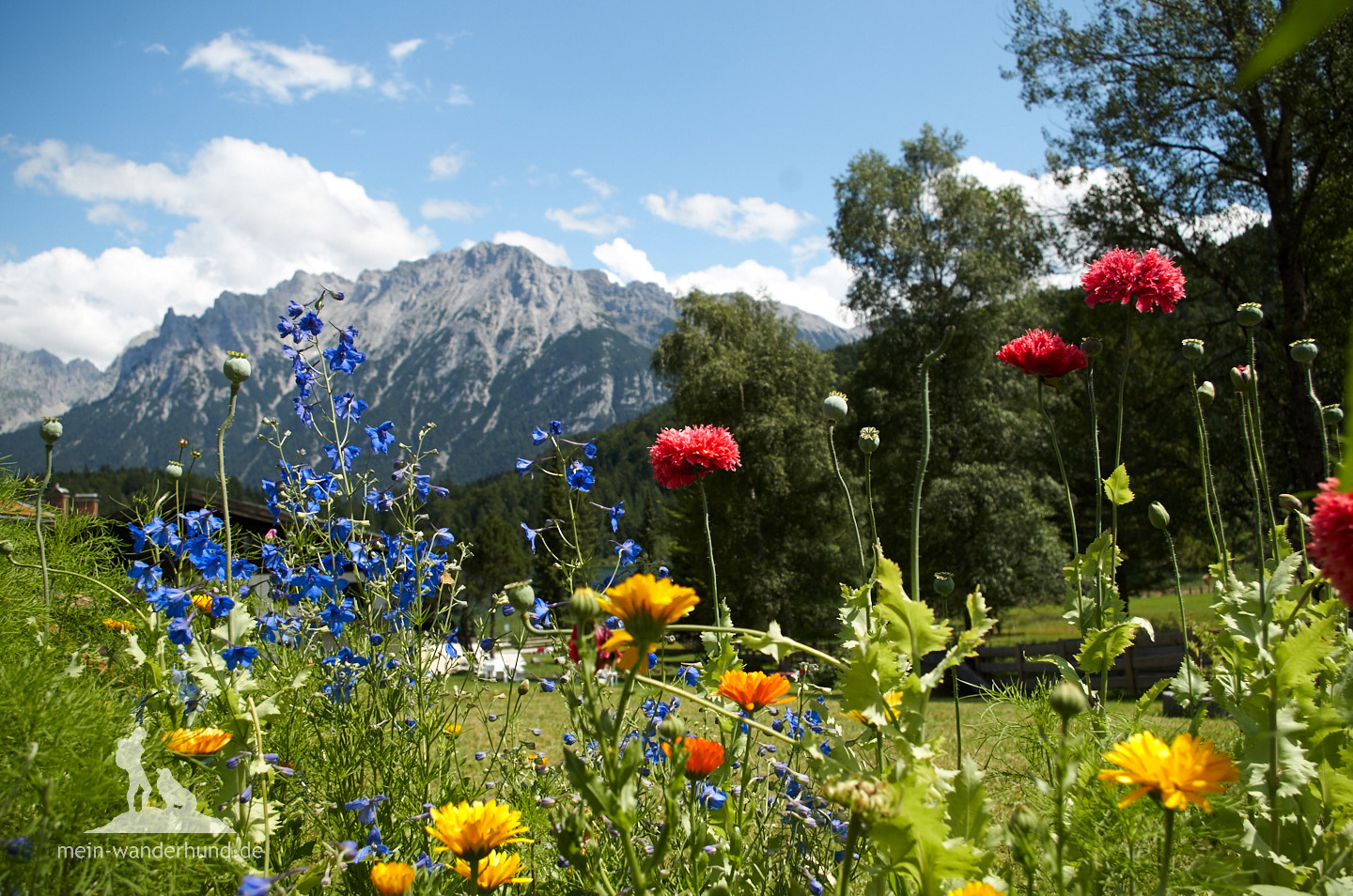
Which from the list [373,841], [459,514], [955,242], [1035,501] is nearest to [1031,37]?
[955,242]

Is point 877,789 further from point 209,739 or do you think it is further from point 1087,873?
point 209,739

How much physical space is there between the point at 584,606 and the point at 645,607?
9 cm

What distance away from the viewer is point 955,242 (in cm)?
1662

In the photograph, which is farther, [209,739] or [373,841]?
[373,841]

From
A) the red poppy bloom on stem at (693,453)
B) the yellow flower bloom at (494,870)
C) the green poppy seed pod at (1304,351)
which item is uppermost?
the green poppy seed pod at (1304,351)

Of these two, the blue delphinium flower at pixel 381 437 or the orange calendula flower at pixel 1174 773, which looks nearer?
the orange calendula flower at pixel 1174 773

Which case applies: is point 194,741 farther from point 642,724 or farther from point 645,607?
point 642,724

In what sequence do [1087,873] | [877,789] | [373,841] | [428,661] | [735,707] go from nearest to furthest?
[877,789], [1087,873], [373,841], [735,707], [428,661]

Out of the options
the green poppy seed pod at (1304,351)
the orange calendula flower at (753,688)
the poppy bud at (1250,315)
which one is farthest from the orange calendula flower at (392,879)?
the green poppy seed pod at (1304,351)

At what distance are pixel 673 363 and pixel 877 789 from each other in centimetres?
2168

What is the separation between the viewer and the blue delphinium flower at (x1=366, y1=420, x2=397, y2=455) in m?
3.08

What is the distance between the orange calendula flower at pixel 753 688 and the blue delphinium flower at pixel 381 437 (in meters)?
1.82

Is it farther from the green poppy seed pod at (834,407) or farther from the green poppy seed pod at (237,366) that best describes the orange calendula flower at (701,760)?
the green poppy seed pod at (237,366)

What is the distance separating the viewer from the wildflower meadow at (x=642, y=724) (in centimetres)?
131
